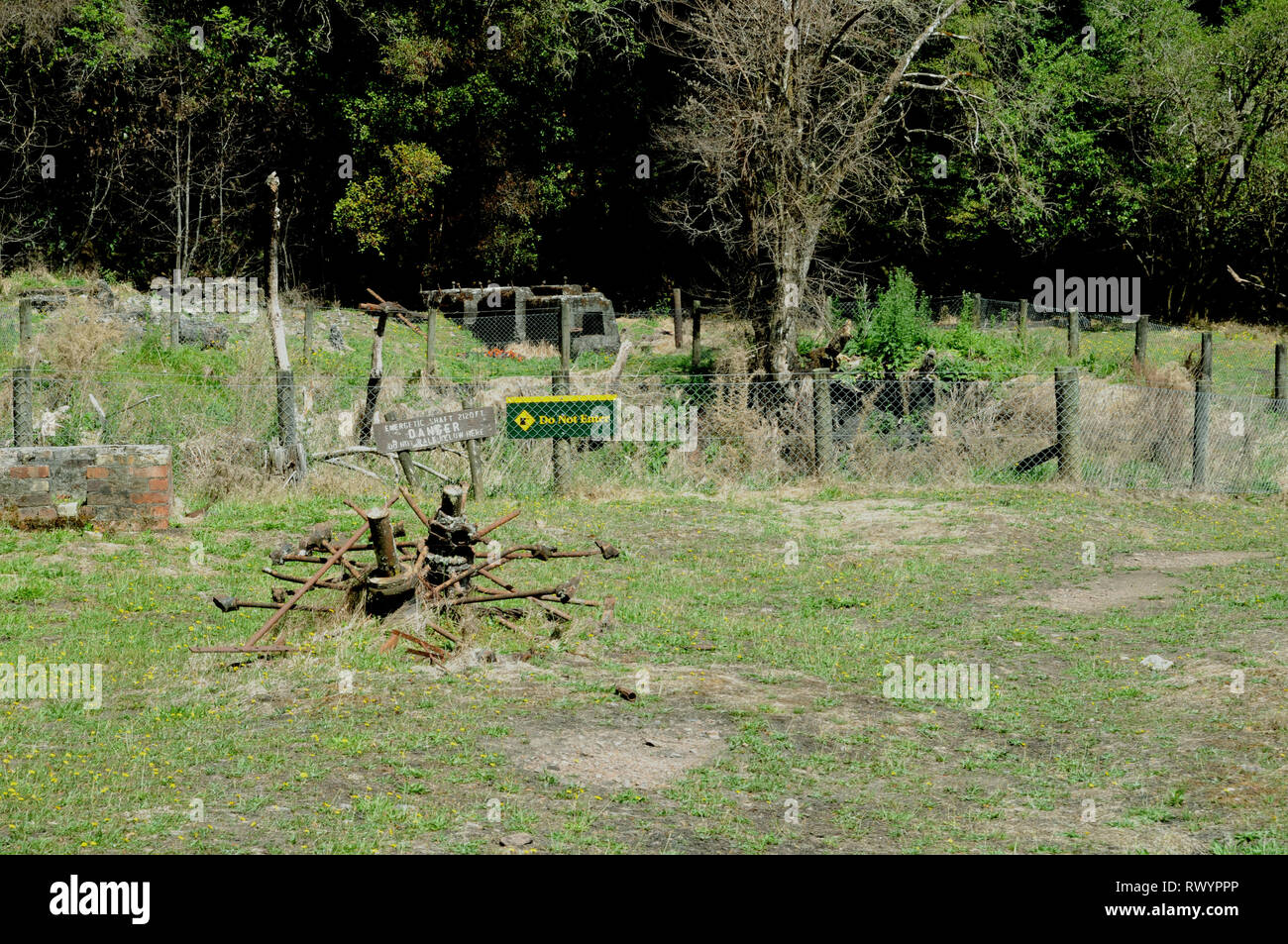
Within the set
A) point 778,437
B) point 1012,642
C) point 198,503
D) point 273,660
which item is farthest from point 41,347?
point 1012,642

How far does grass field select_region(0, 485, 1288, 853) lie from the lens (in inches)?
204

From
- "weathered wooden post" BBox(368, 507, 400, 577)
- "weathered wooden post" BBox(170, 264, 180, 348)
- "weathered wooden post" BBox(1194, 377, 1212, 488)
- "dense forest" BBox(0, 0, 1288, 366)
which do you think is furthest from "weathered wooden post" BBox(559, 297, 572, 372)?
"dense forest" BBox(0, 0, 1288, 366)

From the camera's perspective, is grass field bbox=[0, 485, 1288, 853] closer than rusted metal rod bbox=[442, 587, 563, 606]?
Yes

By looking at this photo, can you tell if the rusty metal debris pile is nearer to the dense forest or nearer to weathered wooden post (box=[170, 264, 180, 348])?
weathered wooden post (box=[170, 264, 180, 348])

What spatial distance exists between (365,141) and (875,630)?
23469 millimetres

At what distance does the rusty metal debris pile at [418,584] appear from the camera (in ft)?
24.6

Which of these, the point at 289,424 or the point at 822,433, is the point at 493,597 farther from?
the point at 822,433

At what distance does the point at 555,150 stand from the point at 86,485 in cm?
2252

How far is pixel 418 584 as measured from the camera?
7.82 metres

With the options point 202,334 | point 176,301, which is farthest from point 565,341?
point 176,301

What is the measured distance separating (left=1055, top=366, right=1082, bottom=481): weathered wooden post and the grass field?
8.98 ft

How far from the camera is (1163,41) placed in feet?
96.1

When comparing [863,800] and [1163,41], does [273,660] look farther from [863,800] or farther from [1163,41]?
[1163,41]

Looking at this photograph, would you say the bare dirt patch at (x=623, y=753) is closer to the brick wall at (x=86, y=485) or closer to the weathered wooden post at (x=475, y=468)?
the brick wall at (x=86, y=485)
